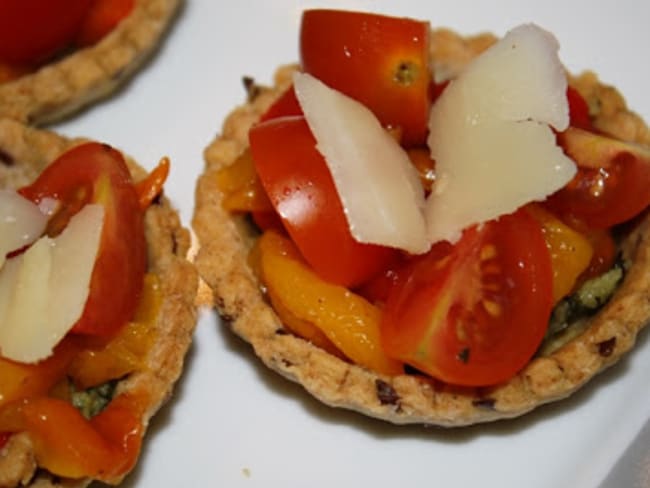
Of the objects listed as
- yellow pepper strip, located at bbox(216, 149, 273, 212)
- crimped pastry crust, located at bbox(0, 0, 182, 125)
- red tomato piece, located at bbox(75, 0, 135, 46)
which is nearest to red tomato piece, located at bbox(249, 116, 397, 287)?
yellow pepper strip, located at bbox(216, 149, 273, 212)

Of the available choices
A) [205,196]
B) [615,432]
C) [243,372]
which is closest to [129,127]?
[205,196]

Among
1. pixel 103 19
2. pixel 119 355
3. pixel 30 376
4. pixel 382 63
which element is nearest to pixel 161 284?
pixel 119 355

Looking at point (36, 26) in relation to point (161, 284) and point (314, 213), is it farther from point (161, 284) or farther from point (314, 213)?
point (314, 213)

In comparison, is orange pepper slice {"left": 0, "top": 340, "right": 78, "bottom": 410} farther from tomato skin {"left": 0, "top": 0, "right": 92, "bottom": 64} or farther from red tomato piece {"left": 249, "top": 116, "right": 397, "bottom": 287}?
tomato skin {"left": 0, "top": 0, "right": 92, "bottom": 64}

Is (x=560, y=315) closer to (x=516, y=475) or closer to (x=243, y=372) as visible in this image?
(x=516, y=475)

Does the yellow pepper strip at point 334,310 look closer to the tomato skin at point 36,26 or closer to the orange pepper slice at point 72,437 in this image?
the orange pepper slice at point 72,437

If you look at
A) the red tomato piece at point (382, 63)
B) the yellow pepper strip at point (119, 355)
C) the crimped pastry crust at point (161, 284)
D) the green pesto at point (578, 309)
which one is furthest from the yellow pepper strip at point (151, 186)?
the green pesto at point (578, 309)
